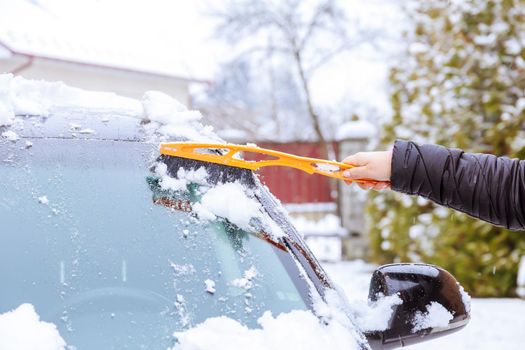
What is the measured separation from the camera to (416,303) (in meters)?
1.93

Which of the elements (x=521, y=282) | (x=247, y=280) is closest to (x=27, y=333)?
(x=247, y=280)

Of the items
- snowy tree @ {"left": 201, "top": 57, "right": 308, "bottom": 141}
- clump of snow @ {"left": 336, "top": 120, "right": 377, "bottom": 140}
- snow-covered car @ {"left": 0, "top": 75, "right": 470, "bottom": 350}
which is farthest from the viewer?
snowy tree @ {"left": 201, "top": 57, "right": 308, "bottom": 141}

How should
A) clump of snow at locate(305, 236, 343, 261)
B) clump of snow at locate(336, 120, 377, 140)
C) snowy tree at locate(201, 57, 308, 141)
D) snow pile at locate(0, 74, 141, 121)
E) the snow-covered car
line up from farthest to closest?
snowy tree at locate(201, 57, 308, 141) → clump of snow at locate(305, 236, 343, 261) → clump of snow at locate(336, 120, 377, 140) → snow pile at locate(0, 74, 141, 121) → the snow-covered car

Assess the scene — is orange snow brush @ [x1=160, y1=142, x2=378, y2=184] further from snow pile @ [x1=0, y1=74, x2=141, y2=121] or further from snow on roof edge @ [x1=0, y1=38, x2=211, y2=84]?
snow on roof edge @ [x1=0, y1=38, x2=211, y2=84]

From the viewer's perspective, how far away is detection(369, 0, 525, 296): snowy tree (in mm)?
6758

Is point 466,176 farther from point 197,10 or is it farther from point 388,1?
point 388,1

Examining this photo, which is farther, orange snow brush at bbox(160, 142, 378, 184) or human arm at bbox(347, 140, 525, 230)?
human arm at bbox(347, 140, 525, 230)

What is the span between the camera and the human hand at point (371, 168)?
202 centimetres

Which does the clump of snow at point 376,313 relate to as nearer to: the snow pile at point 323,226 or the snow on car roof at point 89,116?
the snow on car roof at point 89,116

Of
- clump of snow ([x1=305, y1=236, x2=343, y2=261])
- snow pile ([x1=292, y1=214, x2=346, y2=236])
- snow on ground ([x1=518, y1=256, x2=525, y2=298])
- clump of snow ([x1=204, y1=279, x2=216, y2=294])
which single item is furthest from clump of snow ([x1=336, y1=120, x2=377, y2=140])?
clump of snow ([x1=204, y1=279, x2=216, y2=294])

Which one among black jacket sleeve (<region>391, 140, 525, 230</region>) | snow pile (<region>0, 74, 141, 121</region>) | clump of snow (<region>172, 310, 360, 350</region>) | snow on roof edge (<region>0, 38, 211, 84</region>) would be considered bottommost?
clump of snow (<region>172, 310, 360, 350</region>)

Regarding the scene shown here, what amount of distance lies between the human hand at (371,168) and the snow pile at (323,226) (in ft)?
28.6

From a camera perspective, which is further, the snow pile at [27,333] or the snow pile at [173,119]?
the snow pile at [173,119]

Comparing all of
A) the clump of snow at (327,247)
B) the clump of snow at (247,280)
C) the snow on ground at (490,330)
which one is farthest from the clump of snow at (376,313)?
the clump of snow at (327,247)
